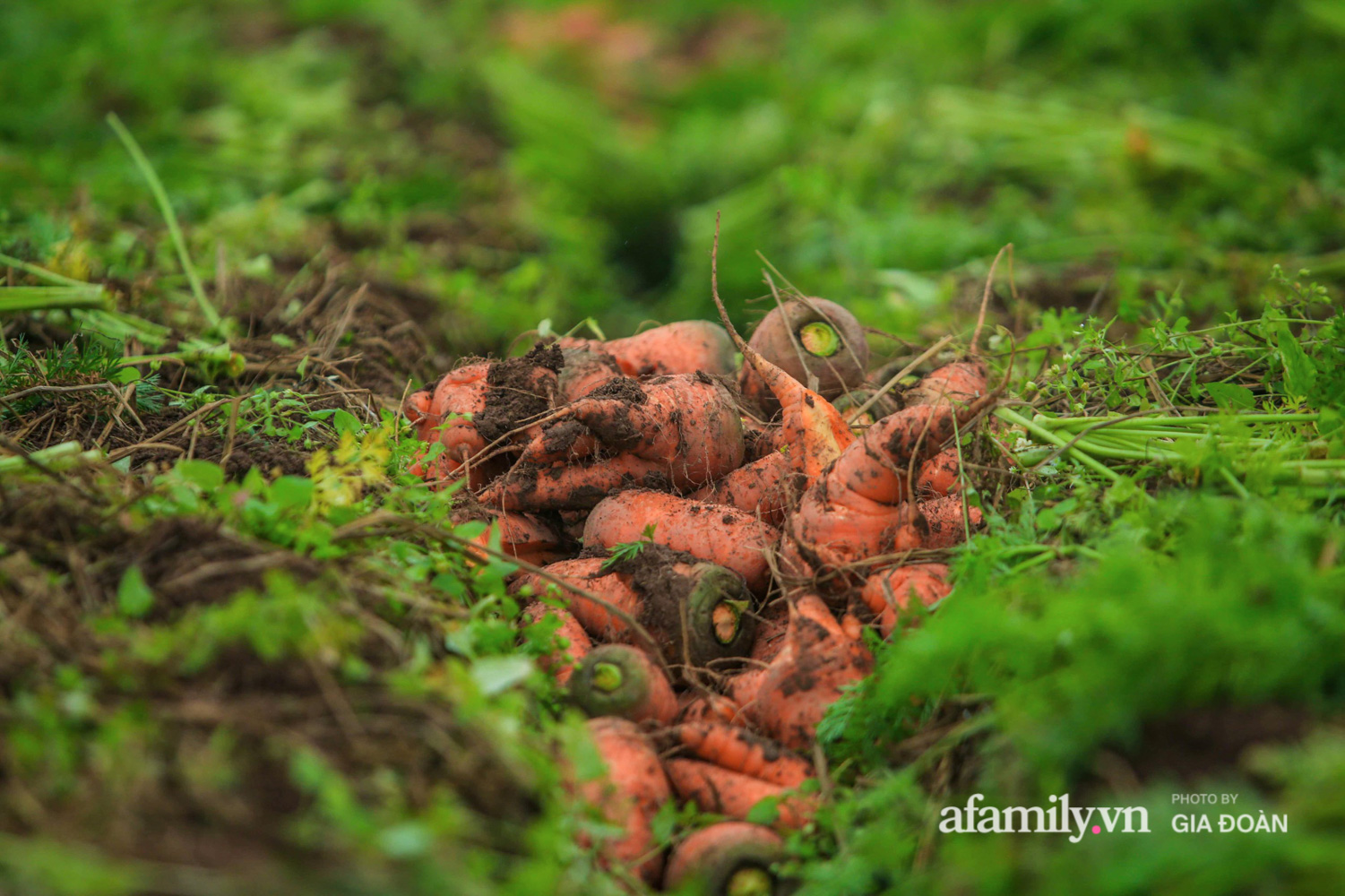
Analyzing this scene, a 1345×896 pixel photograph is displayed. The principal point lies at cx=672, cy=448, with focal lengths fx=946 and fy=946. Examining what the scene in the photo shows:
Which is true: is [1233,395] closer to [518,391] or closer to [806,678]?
[806,678]

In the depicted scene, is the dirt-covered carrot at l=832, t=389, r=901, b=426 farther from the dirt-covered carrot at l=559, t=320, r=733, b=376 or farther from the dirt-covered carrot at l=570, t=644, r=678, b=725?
the dirt-covered carrot at l=570, t=644, r=678, b=725

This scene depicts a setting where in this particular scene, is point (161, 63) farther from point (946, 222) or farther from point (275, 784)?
point (275, 784)

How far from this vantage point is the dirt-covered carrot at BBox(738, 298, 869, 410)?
2.75 metres

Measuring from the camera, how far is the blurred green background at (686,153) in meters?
4.42

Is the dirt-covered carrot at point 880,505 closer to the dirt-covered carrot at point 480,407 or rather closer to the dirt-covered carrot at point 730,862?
the dirt-covered carrot at point 730,862

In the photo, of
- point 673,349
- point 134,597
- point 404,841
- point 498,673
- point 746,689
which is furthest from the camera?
point 673,349

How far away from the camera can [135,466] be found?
230cm

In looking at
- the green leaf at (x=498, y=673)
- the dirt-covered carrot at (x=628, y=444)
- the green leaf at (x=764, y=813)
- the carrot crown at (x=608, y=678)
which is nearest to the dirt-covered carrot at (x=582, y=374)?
the dirt-covered carrot at (x=628, y=444)

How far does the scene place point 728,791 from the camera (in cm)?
189

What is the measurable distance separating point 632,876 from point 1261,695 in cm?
107

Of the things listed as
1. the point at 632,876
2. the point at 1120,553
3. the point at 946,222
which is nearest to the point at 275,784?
the point at 632,876

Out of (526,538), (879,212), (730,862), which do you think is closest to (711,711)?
(730,862)

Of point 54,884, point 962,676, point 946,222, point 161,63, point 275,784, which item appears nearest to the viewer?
point 54,884

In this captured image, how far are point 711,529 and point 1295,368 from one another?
140 cm
